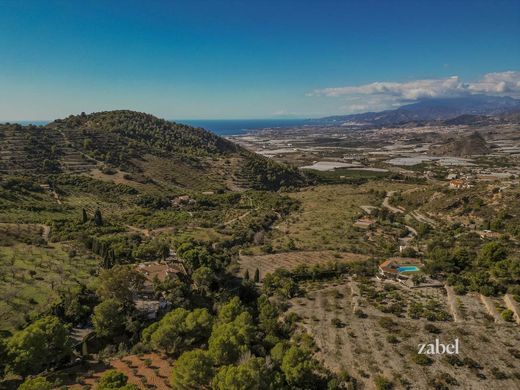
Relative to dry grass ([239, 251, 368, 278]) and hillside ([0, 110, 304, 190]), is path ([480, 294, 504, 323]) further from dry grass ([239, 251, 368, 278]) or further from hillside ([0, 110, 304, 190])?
hillside ([0, 110, 304, 190])

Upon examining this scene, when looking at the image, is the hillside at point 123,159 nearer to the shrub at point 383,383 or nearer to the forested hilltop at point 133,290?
the forested hilltop at point 133,290

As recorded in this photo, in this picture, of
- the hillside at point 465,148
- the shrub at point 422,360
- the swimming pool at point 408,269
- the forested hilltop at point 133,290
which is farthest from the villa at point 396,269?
the hillside at point 465,148

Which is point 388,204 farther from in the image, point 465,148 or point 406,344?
point 465,148

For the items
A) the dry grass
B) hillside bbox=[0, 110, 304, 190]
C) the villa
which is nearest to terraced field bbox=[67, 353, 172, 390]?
the dry grass

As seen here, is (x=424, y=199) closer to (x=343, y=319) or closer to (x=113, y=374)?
(x=343, y=319)

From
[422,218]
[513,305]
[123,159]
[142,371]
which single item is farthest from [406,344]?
[123,159]

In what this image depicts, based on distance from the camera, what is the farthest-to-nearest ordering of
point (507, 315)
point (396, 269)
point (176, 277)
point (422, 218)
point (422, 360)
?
point (422, 218) → point (396, 269) → point (176, 277) → point (507, 315) → point (422, 360)
